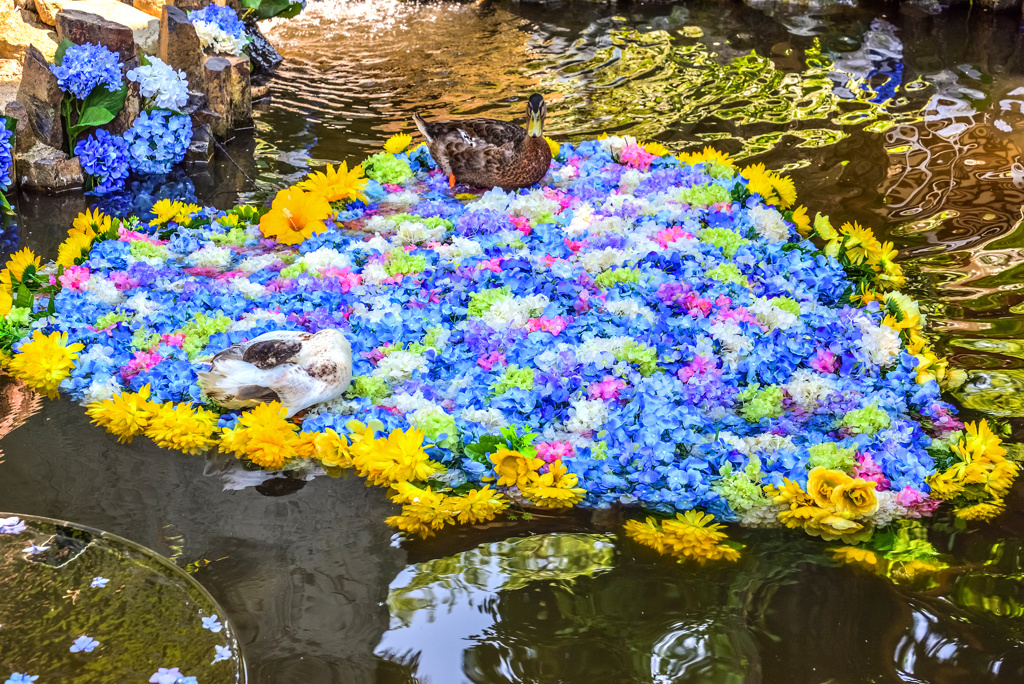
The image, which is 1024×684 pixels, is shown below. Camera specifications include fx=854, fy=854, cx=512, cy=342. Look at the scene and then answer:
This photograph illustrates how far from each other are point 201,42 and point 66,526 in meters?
5.15

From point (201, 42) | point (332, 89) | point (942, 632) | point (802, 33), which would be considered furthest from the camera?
point (802, 33)

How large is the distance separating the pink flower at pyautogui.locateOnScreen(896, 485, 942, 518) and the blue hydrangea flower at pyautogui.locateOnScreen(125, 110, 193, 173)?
5093 mm

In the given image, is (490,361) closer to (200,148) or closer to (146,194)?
(146,194)

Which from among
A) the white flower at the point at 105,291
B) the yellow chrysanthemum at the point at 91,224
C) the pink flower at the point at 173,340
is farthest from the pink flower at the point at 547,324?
the yellow chrysanthemum at the point at 91,224

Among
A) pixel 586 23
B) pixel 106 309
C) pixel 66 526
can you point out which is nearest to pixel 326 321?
pixel 106 309

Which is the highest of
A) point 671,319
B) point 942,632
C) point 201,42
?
point 201,42

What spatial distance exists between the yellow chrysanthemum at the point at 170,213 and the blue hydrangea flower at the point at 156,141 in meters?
0.89

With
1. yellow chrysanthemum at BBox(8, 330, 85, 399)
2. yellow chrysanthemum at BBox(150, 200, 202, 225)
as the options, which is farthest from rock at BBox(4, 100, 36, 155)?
yellow chrysanthemum at BBox(8, 330, 85, 399)

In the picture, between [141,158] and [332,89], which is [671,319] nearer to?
[141,158]

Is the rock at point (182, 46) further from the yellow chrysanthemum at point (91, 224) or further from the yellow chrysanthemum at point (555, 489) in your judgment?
the yellow chrysanthemum at point (555, 489)

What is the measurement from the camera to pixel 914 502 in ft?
9.46

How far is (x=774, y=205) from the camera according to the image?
17.3 feet

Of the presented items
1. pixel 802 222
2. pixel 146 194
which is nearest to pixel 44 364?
pixel 146 194

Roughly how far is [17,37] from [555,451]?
6.53 metres
